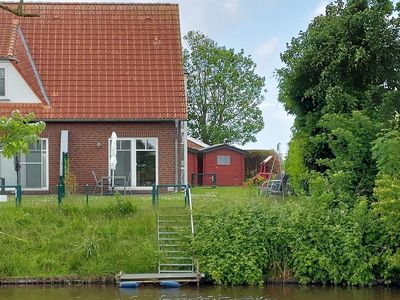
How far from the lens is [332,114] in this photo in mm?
21469

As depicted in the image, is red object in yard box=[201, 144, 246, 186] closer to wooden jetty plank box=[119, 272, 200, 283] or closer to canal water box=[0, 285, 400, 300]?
wooden jetty plank box=[119, 272, 200, 283]

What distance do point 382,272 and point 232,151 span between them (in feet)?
75.0

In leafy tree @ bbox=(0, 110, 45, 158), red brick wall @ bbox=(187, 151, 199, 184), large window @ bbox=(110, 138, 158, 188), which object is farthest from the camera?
red brick wall @ bbox=(187, 151, 199, 184)

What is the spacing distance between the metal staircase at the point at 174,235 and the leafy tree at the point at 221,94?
31972mm

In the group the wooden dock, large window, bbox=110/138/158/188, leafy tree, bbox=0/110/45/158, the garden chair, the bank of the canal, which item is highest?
large window, bbox=110/138/158/188

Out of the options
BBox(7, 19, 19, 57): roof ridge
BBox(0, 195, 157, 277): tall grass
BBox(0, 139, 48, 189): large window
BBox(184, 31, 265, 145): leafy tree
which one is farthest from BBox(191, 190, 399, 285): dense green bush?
BBox(184, 31, 265, 145): leafy tree

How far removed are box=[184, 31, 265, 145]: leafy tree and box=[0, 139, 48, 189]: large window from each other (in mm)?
27241

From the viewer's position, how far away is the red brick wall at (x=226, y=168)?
40.6 meters

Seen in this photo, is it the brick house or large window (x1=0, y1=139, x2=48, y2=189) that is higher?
the brick house

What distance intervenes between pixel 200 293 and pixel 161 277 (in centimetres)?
156

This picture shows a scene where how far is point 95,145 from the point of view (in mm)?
26547

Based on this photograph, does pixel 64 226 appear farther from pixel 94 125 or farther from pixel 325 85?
pixel 325 85

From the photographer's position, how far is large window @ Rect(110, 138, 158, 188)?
26.8 meters

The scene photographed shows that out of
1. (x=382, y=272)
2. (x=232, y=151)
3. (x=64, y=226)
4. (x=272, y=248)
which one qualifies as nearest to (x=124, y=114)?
(x=64, y=226)
